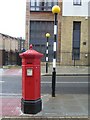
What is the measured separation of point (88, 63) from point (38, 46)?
5813 mm

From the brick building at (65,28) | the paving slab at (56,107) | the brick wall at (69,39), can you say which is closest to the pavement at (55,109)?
the paving slab at (56,107)

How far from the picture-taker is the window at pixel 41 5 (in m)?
35.7

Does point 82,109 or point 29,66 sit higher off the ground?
→ point 29,66

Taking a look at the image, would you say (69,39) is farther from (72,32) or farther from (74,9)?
(74,9)

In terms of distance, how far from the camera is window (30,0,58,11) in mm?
35656

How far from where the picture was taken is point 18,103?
31.9ft

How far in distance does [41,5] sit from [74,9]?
3717 millimetres

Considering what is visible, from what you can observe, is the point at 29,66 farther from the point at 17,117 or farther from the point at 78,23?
the point at 78,23

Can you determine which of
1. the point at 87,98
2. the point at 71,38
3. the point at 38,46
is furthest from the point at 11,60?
the point at 87,98

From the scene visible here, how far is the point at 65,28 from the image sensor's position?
35125 mm

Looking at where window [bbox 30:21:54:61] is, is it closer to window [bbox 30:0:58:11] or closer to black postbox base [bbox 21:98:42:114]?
window [bbox 30:0:58:11]

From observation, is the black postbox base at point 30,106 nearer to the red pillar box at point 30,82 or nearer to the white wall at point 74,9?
the red pillar box at point 30,82

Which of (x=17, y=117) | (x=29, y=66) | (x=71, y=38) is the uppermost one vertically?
(x=71, y=38)

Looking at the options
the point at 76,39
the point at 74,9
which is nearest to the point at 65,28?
the point at 76,39
